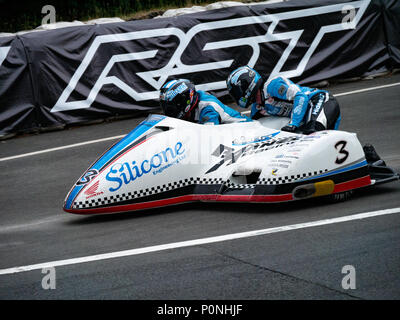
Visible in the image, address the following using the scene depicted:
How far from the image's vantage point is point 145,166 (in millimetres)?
6742

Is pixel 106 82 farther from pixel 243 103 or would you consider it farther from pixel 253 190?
pixel 253 190

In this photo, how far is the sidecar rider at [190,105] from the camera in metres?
7.21

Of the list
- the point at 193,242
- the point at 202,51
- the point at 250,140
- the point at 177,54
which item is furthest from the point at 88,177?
the point at 202,51

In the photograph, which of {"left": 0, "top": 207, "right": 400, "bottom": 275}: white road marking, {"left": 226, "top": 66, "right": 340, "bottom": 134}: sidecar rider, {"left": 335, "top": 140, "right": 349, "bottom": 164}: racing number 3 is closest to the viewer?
{"left": 0, "top": 207, "right": 400, "bottom": 275}: white road marking

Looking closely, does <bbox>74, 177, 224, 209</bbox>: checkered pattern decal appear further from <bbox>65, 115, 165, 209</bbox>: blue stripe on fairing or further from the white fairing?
<bbox>65, 115, 165, 209</bbox>: blue stripe on fairing

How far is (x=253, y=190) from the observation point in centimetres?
662

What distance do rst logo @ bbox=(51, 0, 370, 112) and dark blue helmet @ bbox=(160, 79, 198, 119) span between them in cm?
506

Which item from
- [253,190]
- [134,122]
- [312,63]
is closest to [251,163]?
[253,190]

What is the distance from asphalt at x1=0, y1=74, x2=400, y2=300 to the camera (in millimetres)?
4688

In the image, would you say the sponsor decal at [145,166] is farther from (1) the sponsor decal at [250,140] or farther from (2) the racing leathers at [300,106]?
(2) the racing leathers at [300,106]

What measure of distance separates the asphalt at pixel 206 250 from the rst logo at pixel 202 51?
154 inches

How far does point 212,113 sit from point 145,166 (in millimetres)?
1095

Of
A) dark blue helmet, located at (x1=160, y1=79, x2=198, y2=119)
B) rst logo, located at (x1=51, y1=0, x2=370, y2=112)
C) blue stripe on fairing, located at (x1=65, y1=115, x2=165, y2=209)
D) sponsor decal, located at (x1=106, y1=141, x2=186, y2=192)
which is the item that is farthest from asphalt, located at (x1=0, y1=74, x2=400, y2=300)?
rst logo, located at (x1=51, y1=0, x2=370, y2=112)

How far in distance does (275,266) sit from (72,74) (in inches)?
307
